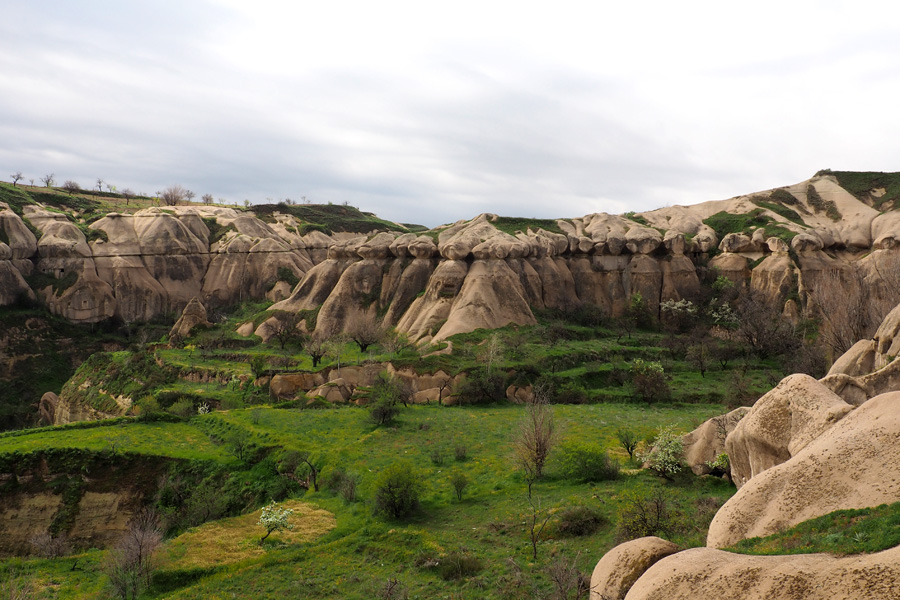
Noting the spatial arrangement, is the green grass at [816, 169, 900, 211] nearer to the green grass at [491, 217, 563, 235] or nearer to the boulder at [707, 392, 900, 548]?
the green grass at [491, 217, 563, 235]

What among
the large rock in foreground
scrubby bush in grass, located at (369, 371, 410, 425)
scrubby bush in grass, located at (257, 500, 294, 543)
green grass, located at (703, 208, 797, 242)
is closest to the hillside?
the large rock in foreground

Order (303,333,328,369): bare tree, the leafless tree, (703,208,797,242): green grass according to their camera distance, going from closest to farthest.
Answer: the leafless tree → (303,333,328,369): bare tree → (703,208,797,242): green grass

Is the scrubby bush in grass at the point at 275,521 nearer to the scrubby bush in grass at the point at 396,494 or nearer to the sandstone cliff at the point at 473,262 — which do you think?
the scrubby bush in grass at the point at 396,494

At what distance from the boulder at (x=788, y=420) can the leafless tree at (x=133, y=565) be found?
1971 cm

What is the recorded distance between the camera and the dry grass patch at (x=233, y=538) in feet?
68.3

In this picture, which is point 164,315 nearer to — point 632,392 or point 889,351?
point 632,392

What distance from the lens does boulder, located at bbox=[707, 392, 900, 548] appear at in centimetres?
1110

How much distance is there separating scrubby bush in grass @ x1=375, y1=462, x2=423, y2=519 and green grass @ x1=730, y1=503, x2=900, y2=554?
14240 mm

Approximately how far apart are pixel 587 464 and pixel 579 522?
564 cm

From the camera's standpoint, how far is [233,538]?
74.9 ft

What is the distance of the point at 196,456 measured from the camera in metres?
31.9

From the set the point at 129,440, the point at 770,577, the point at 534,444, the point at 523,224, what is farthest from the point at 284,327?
the point at 770,577

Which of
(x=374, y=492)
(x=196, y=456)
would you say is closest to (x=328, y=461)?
(x=374, y=492)

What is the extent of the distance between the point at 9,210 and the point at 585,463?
82587mm
